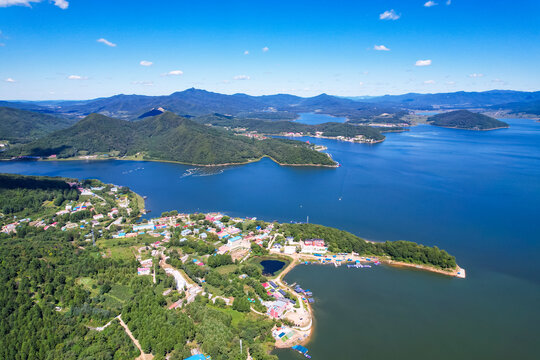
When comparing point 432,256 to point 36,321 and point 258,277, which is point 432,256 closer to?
point 258,277

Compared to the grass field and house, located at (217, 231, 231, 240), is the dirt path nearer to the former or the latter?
the grass field

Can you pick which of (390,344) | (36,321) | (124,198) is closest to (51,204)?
(124,198)

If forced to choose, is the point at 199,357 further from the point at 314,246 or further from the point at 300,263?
the point at 314,246

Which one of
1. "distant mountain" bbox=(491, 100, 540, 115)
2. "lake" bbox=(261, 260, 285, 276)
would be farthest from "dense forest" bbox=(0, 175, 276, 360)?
"distant mountain" bbox=(491, 100, 540, 115)

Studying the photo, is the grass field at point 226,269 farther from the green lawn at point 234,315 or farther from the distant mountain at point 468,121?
the distant mountain at point 468,121

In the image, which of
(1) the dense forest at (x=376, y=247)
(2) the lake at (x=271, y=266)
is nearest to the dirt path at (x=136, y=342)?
(2) the lake at (x=271, y=266)

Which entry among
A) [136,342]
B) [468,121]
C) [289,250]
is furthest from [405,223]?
[468,121]
